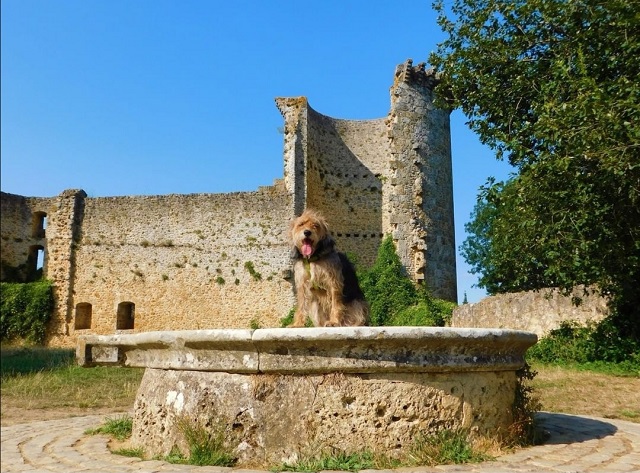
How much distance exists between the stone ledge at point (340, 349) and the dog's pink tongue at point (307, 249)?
1.13 m

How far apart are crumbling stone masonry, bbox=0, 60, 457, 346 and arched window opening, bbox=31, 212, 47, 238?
0.07 metres

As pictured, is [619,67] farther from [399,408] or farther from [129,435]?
[129,435]

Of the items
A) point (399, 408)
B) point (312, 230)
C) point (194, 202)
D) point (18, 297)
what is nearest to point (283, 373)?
point (399, 408)

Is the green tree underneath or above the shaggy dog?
above

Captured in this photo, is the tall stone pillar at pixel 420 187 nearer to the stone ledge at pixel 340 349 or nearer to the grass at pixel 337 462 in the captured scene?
the stone ledge at pixel 340 349

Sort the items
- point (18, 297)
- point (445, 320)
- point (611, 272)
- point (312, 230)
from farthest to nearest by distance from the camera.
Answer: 1. point (18, 297)
2. point (445, 320)
3. point (611, 272)
4. point (312, 230)

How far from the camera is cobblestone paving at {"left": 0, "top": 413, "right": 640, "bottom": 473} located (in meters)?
3.78

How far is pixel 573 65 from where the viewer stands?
9.43m

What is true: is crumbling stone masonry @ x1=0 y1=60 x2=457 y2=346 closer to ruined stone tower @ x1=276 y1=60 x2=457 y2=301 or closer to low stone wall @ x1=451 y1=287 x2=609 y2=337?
ruined stone tower @ x1=276 y1=60 x2=457 y2=301

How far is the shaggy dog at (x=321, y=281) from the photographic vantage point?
500cm

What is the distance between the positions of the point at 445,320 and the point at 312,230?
14.7 metres

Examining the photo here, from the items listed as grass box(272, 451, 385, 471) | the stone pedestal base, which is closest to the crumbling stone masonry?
the stone pedestal base

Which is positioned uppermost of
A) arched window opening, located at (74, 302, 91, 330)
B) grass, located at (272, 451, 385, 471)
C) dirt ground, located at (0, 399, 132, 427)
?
arched window opening, located at (74, 302, 91, 330)

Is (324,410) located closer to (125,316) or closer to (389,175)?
(389,175)
